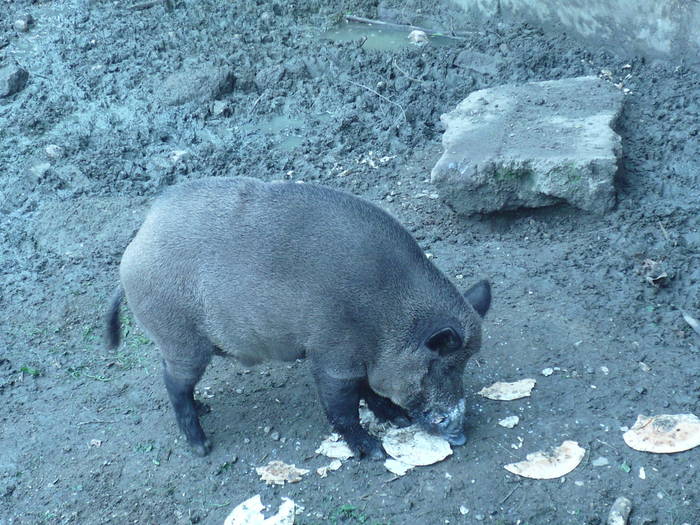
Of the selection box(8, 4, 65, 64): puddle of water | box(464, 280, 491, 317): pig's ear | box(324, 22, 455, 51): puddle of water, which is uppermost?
box(464, 280, 491, 317): pig's ear

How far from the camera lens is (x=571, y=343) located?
14.7ft

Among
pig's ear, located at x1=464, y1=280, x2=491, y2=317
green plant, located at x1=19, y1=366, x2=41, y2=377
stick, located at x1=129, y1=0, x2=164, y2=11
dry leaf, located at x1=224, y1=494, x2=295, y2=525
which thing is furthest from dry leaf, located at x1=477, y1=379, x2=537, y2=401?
stick, located at x1=129, y1=0, x2=164, y2=11

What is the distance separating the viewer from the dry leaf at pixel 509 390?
418 cm

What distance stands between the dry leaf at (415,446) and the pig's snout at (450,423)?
7cm

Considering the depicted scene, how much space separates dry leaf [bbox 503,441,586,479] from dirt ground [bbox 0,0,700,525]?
1.8 inches

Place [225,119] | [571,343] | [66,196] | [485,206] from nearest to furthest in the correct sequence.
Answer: [571,343] < [485,206] < [66,196] < [225,119]

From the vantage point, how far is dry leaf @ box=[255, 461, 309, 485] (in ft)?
12.8

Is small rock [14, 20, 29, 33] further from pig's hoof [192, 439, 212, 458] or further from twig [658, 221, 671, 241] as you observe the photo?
twig [658, 221, 671, 241]

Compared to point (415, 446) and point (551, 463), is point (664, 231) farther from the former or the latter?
point (415, 446)

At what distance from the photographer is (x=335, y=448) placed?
4.07 metres

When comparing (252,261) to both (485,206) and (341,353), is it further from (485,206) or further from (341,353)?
(485,206)

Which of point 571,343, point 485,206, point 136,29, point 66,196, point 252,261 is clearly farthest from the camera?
point 136,29

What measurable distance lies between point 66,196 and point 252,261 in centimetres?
337

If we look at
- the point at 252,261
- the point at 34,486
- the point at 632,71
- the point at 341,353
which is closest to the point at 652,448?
the point at 341,353
